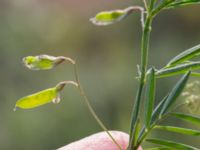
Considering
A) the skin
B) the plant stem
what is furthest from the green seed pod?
the skin

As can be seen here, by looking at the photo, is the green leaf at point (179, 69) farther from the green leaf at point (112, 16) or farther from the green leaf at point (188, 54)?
the green leaf at point (112, 16)

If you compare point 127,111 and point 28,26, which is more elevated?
point 28,26

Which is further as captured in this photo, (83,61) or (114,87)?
(83,61)

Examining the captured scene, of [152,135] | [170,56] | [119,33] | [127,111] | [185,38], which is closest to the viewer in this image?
[152,135]

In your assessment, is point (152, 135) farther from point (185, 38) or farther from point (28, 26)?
point (28, 26)

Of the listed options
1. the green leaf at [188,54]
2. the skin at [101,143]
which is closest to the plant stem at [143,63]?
the green leaf at [188,54]

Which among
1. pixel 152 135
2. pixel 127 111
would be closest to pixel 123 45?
pixel 127 111

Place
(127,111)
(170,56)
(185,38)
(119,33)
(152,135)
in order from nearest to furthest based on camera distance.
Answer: (152,135)
(127,111)
(170,56)
(185,38)
(119,33)
